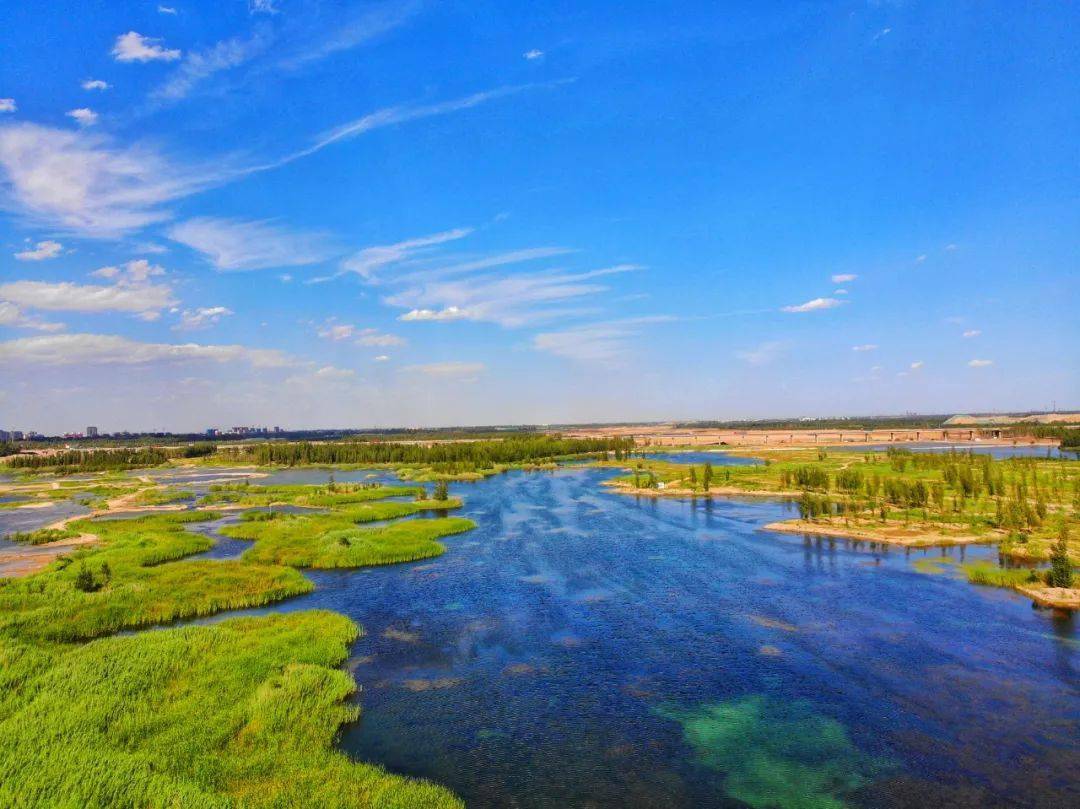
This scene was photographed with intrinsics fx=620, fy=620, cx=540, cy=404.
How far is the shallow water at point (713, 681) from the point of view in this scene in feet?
62.0

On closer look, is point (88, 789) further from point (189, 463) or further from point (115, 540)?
point (189, 463)

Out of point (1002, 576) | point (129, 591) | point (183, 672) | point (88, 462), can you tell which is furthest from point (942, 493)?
point (88, 462)

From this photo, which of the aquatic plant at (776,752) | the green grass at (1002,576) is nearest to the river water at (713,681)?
the aquatic plant at (776,752)

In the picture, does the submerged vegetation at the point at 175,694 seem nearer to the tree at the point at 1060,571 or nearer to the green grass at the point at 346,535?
the green grass at the point at 346,535

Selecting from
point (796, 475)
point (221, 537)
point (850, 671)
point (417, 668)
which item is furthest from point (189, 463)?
point (850, 671)

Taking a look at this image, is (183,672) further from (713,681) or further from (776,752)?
(776,752)

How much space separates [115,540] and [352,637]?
35977mm

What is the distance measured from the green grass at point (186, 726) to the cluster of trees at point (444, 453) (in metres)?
99.6

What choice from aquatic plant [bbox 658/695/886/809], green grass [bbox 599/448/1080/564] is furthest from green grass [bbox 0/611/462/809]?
green grass [bbox 599/448/1080/564]

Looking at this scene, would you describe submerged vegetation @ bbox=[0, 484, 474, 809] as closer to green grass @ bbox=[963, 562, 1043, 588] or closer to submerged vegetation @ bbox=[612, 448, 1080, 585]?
green grass @ bbox=[963, 562, 1043, 588]

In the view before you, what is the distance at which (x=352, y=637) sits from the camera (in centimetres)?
3012

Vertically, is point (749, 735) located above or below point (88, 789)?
below

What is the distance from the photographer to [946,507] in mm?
62000

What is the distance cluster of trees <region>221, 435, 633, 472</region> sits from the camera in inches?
5551
